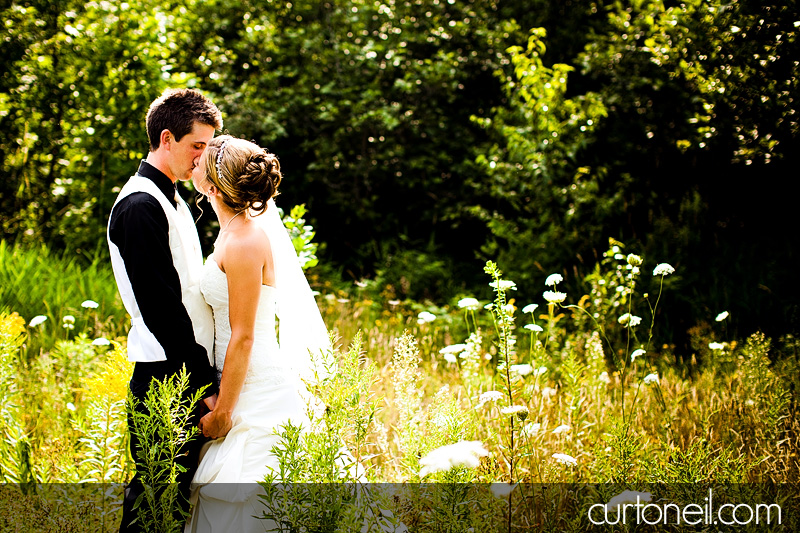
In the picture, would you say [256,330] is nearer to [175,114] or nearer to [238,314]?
[238,314]

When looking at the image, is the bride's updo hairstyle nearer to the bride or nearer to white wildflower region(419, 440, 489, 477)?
the bride

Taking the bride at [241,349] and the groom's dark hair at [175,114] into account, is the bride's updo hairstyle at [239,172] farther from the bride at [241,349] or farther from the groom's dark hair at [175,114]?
the groom's dark hair at [175,114]

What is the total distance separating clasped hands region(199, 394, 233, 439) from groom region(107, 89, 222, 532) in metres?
0.02

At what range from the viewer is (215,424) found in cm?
237

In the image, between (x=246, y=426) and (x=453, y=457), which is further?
(x=246, y=426)

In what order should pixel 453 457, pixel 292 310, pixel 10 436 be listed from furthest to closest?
pixel 10 436, pixel 292 310, pixel 453 457

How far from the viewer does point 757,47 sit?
4023mm

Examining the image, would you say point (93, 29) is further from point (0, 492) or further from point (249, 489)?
point (249, 489)

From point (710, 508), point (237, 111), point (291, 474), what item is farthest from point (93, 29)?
point (710, 508)

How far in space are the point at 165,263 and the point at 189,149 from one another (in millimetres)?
483

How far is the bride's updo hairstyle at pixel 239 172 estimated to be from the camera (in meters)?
2.36

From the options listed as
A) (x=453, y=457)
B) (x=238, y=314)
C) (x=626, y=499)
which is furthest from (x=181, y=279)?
(x=626, y=499)

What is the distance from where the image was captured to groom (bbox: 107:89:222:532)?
7.38 feet

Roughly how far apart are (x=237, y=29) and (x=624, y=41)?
4.71 meters
